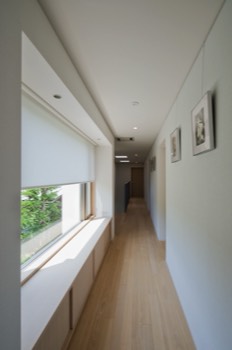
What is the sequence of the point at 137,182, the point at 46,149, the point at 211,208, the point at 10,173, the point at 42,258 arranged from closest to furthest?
the point at 10,173, the point at 211,208, the point at 46,149, the point at 42,258, the point at 137,182

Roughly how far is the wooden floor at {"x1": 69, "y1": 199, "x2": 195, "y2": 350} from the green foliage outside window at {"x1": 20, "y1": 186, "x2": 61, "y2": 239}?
1.10 meters

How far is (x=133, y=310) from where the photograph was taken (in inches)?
83.0

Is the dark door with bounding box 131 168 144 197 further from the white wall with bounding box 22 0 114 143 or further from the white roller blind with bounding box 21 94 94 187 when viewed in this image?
the white wall with bounding box 22 0 114 143

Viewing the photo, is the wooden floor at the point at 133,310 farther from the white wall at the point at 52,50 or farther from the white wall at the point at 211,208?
the white wall at the point at 52,50

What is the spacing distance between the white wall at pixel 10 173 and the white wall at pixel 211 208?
1.15 meters

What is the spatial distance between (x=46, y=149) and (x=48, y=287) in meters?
1.31

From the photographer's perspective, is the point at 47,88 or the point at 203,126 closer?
the point at 203,126

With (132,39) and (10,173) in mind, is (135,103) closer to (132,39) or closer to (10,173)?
(132,39)

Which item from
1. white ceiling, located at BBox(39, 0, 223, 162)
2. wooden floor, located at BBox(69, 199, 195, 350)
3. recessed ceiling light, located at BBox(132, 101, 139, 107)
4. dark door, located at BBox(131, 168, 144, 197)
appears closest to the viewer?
white ceiling, located at BBox(39, 0, 223, 162)

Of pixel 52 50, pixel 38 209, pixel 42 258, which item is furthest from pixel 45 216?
pixel 52 50

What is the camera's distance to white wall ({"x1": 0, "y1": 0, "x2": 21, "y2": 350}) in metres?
0.79

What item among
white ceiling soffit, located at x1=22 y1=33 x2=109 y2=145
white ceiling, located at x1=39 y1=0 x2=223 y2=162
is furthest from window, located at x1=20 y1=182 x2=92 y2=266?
white ceiling, located at x1=39 y1=0 x2=223 y2=162

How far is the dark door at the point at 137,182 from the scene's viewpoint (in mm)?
12789

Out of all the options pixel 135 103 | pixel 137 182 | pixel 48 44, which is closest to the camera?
pixel 48 44
